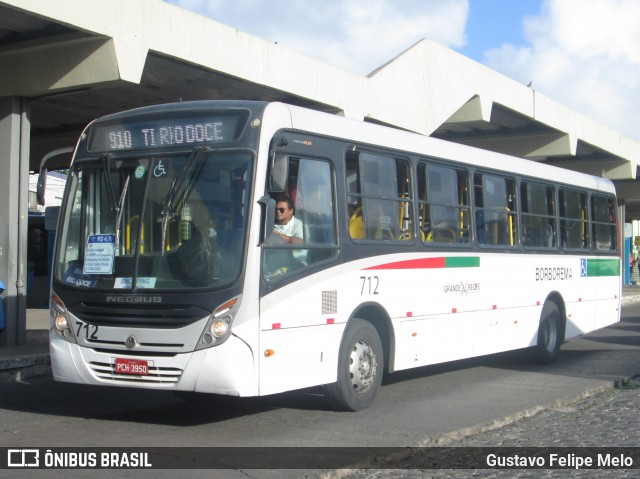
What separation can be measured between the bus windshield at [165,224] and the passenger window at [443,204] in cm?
324

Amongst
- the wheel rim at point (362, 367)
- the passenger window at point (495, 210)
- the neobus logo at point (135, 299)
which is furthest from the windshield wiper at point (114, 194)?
the passenger window at point (495, 210)

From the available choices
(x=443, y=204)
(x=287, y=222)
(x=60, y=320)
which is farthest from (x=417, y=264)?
(x=60, y=320)

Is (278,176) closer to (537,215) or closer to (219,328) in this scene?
(219,328)

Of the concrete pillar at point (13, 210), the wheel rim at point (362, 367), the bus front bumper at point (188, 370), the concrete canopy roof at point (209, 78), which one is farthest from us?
the concrete pillar at point (13, 210)

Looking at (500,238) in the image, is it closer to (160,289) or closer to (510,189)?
(510,189)

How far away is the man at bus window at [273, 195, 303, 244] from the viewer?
8.42 metres

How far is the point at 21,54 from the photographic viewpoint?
14.0 meters

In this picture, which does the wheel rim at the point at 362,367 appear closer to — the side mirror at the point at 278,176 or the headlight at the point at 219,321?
the headlight at the point at 219,321

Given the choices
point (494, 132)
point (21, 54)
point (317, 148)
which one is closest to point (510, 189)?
point (317, 148)

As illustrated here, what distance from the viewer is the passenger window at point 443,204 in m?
10.7

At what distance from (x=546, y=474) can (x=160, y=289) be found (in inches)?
144

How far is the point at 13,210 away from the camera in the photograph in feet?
46.6

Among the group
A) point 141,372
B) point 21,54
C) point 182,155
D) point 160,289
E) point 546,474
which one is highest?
point 21,54

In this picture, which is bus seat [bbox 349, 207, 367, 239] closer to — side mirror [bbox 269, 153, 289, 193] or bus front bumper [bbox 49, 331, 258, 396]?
side mirror [bbox 269, 153, 289, 193]
